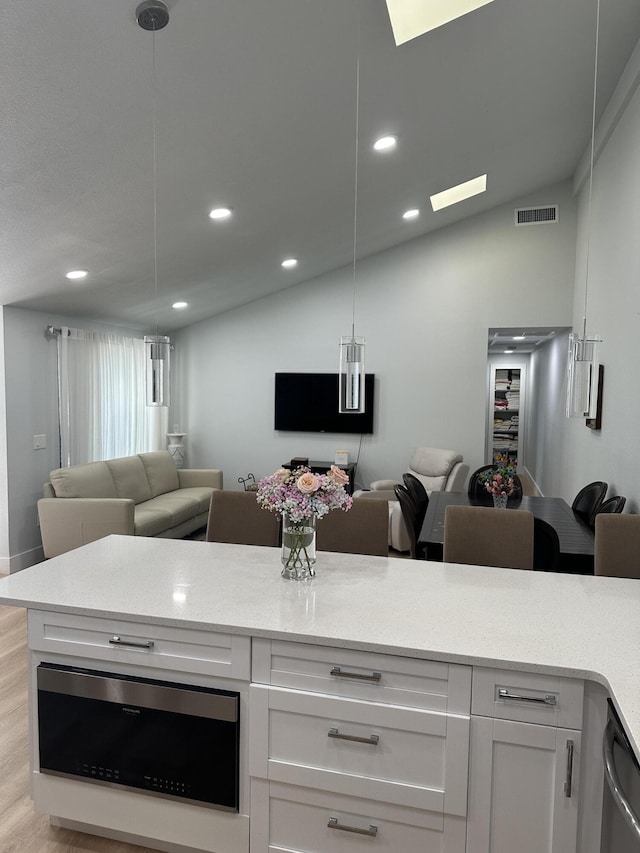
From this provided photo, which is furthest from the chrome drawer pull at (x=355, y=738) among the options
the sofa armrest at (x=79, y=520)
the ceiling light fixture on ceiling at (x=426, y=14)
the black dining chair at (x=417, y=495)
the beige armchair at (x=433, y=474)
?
the beige armchair at (x=433, y=474)

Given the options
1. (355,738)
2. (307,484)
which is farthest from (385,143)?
(355,738)

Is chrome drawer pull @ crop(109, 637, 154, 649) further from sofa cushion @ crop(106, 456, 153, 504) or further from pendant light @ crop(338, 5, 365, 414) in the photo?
sofa cushion @ crop(106, 456, 153, 504)

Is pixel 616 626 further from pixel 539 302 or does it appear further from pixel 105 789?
pixel 539 302

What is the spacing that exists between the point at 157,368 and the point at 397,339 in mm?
4462

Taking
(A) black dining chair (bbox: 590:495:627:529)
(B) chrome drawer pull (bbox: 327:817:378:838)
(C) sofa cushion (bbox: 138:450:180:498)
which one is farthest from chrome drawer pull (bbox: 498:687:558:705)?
(C) sofa cushion (bbox: 138:450:180:498)

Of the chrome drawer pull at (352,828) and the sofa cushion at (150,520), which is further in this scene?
the sofa cushion at (150,520)

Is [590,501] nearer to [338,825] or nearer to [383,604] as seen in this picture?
[383,604]

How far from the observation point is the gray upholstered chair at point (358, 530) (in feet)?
8.79

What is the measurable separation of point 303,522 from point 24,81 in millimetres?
2018

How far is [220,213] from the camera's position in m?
3.91

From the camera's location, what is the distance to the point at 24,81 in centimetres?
211

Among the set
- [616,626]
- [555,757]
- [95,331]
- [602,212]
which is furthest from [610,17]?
[95,331]

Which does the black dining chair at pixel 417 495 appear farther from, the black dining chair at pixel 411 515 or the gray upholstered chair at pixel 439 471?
the gray upholstered chair at pixel 439 471

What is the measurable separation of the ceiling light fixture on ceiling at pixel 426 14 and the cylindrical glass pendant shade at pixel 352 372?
1.55 m
